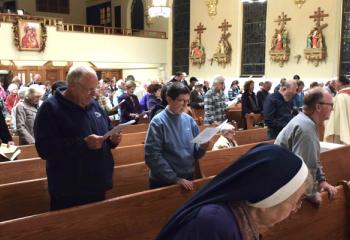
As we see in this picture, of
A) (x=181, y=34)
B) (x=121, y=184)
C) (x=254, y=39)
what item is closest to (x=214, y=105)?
(x=121, y=184)

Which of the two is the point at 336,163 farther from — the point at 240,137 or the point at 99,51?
the point at 99,51

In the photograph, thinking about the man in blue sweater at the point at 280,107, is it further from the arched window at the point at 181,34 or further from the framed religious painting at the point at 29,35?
the arched window at the point at 181,34

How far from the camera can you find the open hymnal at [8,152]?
4.45m

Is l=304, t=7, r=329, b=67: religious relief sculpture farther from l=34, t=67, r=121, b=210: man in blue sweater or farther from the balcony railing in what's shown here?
l=34, t=67, r=121, b=210: man in blue sweater

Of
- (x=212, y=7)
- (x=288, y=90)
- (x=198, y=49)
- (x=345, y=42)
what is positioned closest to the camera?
(x=288, y=90)

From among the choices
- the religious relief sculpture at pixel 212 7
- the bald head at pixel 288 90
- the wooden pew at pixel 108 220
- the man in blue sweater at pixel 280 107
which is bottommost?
the wooden pew at pixel 108 220

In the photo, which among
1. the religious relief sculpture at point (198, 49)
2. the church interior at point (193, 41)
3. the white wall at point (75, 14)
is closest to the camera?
the church interior at point (193, 41)

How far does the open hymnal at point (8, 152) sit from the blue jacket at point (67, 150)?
201 cm

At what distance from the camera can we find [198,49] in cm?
1798

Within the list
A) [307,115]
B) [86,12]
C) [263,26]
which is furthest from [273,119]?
[86,12]

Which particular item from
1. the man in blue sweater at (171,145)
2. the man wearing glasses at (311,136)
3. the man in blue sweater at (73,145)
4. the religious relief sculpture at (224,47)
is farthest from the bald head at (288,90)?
the religious relief sculpture at (224,47)

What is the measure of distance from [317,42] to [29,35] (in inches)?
398

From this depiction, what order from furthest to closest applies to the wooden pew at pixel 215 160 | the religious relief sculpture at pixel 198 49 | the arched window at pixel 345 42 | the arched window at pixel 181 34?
the arched window at pixel 181 34 → the religious relief sculpture at pixel 198 49 → the arched window at pixel 345 42 → the wooden pew at pixel 215 160

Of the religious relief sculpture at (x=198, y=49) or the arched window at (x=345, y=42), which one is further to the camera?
the religious relief sculpture at (x=198, y=49)
